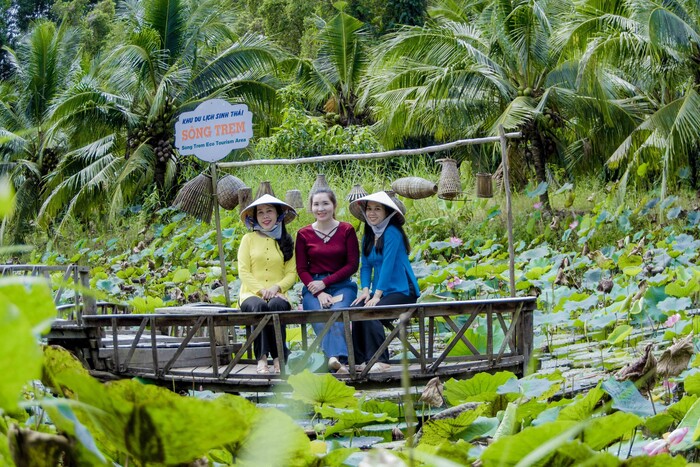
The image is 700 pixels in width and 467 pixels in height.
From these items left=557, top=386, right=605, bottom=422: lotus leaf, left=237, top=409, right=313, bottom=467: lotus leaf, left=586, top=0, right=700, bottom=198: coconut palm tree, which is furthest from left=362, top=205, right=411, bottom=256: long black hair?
left=586, top=0, right=700, bottom=198: coconut palm tree

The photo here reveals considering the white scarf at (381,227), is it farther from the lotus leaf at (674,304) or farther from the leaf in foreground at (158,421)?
the leaf in foreground at (158,421)

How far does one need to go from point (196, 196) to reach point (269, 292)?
1632 mm

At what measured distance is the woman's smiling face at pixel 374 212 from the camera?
5.67 m

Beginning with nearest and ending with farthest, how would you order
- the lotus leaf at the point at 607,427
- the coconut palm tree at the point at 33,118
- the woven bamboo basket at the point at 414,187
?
the lotus leaf at the point at 607,427 < the woven bamboo basket at the point at 414,187 < the coconut palm tree at the point at 33,118

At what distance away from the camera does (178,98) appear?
15.3m

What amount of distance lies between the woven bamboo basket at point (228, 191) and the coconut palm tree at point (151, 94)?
25.1 feet

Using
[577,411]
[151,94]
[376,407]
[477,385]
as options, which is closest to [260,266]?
[376,407]

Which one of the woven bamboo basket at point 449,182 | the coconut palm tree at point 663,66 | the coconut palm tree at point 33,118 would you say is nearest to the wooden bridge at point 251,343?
the woven bamboo basket at point 449,182

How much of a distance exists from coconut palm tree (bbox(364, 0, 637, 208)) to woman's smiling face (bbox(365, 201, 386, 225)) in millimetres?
6611

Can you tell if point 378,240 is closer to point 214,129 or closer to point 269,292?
point 269,292

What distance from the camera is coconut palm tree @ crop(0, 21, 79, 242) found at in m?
17.1

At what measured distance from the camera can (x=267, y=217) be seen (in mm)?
5844

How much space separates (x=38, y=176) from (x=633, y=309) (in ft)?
45.3

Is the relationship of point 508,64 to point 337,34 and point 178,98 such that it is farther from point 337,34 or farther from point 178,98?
point 178,98
